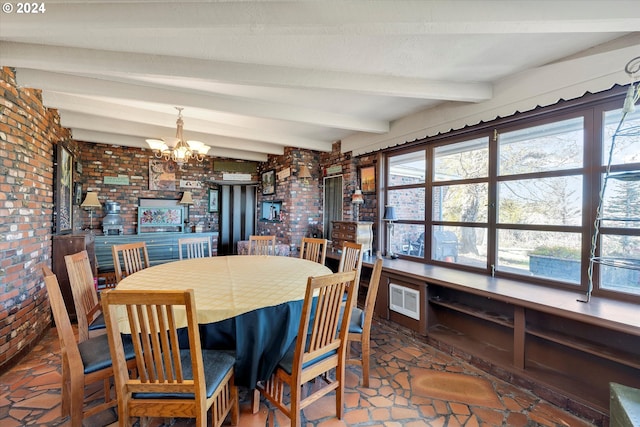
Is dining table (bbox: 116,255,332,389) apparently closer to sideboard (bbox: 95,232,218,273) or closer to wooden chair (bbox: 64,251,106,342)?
wooden chair (bbox: 64,251,106,342)

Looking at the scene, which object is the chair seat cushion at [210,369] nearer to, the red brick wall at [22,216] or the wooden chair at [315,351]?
the wooden chair at [315,351]

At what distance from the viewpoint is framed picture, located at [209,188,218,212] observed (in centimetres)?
638

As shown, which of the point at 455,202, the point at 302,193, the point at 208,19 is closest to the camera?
the point at 208,19

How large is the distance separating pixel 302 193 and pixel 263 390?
12.5ft

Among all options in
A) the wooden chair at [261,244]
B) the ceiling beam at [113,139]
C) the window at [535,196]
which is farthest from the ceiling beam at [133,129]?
the window at [535,196]

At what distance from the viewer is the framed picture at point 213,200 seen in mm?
6383

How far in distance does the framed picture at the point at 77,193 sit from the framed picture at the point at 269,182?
332cm

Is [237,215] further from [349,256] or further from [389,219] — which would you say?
[349,256]

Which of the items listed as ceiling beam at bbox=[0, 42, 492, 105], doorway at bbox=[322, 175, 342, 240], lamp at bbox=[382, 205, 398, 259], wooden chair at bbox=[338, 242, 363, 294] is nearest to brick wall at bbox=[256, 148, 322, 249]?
doorway at bbox=[322, 175, 342, 240]

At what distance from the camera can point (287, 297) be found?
1806 millimetres

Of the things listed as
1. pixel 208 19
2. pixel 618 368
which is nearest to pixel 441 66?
pixel 208 19

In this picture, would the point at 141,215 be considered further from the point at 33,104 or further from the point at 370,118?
the point at 370,118

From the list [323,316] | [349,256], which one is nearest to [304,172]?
[349,256]

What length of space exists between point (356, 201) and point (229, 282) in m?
2.62
